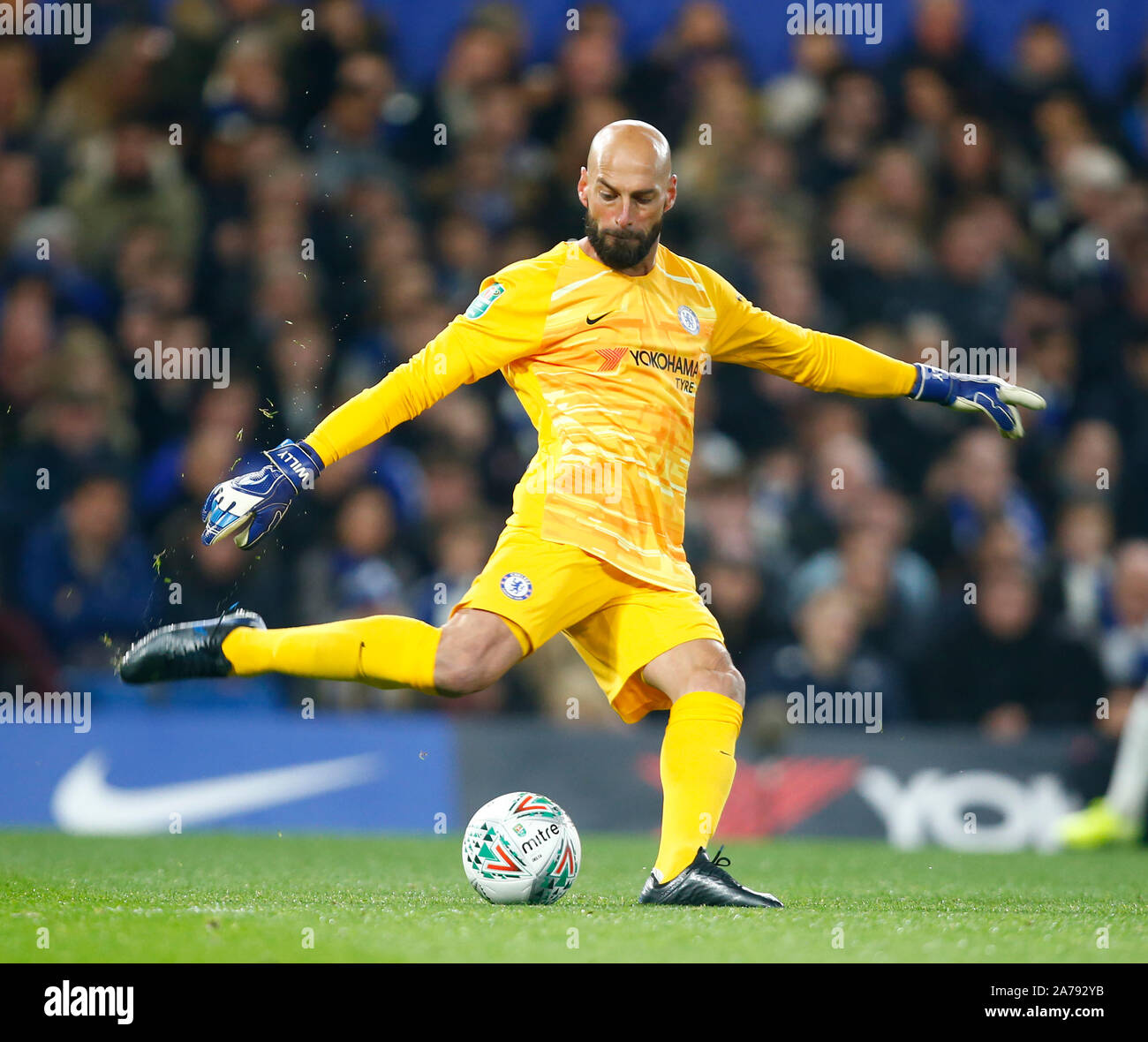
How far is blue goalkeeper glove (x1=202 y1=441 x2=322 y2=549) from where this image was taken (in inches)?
191

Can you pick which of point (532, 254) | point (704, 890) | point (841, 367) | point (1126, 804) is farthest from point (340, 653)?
point (532, 254)

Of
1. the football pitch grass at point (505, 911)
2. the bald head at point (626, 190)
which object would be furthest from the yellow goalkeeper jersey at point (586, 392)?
the football pitch grass at point (505, 911)

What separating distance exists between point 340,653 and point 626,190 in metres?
1.62

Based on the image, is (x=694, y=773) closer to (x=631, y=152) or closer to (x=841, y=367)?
(x=841, y=367)

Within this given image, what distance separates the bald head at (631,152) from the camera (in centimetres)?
507

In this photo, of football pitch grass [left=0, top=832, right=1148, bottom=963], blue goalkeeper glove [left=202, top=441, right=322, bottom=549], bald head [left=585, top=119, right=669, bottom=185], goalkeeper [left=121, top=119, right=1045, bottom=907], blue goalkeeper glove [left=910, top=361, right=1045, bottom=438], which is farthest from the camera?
blue goalkeeper glove [left=910, top=361, right=1045, bottom=438]

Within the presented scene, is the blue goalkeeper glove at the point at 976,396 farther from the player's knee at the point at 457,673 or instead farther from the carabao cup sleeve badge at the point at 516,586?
the player's knee at the point at 457,673

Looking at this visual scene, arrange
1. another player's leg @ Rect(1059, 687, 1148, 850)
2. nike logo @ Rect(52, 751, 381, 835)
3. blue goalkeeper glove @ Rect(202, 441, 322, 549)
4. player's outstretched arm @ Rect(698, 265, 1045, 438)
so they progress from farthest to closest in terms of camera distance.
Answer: another player's leg @ Rect(1059, 687, 1148, 850) → nike logo @ Rect(52, 751, 381, 835) → player's outstretched arm @ Rect(698, 265, 1045, 438) → blue goalkeeper glove @ Rect(202, 441, 322, 549)

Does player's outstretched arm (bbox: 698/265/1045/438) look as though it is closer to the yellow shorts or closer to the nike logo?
the yellow shorts

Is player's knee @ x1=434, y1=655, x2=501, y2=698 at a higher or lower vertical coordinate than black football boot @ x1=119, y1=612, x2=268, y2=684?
lower

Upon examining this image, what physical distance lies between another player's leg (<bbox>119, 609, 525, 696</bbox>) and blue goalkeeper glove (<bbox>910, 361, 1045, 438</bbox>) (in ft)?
5.87

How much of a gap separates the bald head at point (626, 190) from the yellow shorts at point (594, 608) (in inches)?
36.5

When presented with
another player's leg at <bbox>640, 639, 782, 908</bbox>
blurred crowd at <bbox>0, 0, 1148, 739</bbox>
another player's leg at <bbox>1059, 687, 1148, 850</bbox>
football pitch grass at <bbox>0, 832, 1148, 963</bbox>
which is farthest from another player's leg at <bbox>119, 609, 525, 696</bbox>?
another player's leg at <bbox>1059, 687, 1148, 850</bbox>

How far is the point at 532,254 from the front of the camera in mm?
10625
